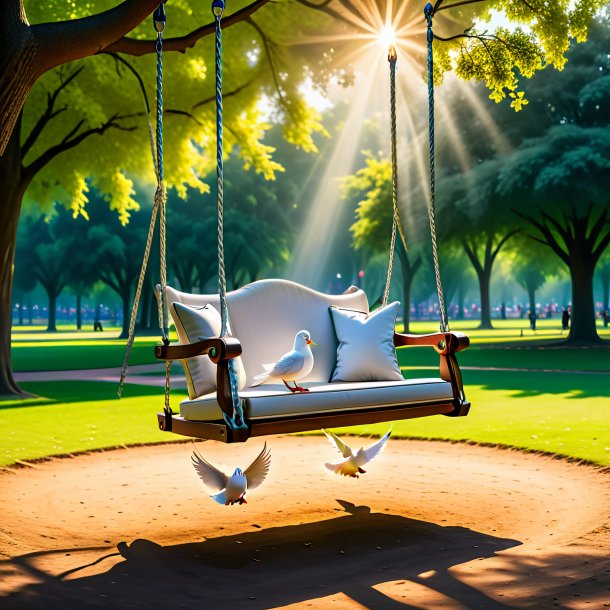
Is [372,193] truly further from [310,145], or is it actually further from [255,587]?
[255,587]

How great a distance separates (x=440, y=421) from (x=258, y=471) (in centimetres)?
607

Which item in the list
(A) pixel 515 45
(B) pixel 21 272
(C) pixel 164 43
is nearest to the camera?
(C) pixel 164 43

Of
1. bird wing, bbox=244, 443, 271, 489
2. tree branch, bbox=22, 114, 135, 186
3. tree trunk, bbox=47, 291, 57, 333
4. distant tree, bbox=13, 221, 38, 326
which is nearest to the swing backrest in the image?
bird wing, bbox=244, 443, 271, 489

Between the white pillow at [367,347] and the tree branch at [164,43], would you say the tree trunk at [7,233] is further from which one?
the white pillow at [367,347]

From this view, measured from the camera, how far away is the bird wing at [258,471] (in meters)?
6.06

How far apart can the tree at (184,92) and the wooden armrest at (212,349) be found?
6.54m

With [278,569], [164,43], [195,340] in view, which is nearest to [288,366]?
[195,340]

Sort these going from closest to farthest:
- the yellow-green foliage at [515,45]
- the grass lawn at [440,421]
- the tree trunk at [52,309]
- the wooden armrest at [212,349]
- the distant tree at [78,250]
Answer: the wooden armrest at [212,349] → the grass lawn at [440,421] → the yellow-green foliage at [515,45] → the distant tree at [78,250] → the tree trunk at [52,309]

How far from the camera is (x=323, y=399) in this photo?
19.2ft

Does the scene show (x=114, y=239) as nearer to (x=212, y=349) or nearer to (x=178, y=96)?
(x=178, y=96)

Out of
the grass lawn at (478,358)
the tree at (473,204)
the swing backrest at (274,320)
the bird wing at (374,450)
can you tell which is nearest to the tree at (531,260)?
the grass lawn at (478,358)

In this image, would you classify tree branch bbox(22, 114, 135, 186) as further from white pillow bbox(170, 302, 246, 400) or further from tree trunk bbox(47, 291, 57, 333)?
tree trunk bbox(47, 291, 57, 333)

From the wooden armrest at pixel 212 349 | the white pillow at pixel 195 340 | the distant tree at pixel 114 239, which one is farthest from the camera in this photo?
the distant tree at pixel 114 239

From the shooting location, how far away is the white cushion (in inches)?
219
